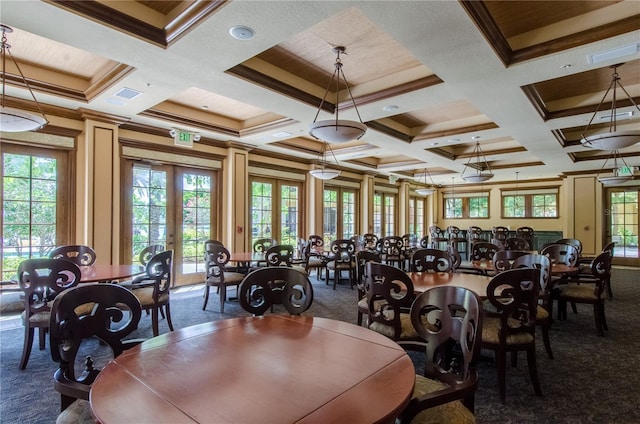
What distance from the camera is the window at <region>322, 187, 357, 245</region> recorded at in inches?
349

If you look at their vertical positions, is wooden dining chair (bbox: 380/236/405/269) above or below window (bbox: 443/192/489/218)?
below

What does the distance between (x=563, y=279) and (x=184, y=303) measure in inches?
196

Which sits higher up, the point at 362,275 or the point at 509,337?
the point at 362,275

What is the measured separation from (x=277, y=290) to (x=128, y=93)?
3188mm

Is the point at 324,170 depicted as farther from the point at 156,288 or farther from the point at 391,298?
the point at 391,298

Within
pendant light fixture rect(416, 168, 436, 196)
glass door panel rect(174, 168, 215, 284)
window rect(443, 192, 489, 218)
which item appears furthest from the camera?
window rect(443, 192, 489, 218)

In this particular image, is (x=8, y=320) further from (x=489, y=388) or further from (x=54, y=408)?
(x=489, y=388)

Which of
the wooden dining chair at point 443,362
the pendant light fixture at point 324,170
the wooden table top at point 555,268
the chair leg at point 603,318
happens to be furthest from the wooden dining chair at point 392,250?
the wooden dining chair at point 443,362

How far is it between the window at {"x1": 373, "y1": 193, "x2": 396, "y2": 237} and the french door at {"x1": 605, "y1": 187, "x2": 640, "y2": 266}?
5.84 meters

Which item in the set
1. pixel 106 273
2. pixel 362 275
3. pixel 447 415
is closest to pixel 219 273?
pixel 106 273

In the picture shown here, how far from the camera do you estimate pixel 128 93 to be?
388 centimetres

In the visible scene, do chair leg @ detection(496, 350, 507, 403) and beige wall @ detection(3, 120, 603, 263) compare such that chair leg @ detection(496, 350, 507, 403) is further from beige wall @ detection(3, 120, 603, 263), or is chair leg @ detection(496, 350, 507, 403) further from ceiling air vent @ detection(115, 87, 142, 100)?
beige wall @ detection(3, 120, 603, 263)

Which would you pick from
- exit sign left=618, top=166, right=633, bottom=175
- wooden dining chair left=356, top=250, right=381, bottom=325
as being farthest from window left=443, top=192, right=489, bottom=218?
wooden dining chair left=356, top=250, right=381, bottom=325

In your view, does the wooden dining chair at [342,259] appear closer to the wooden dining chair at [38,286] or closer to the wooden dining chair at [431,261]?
the wooden dining chair at [431,261]
